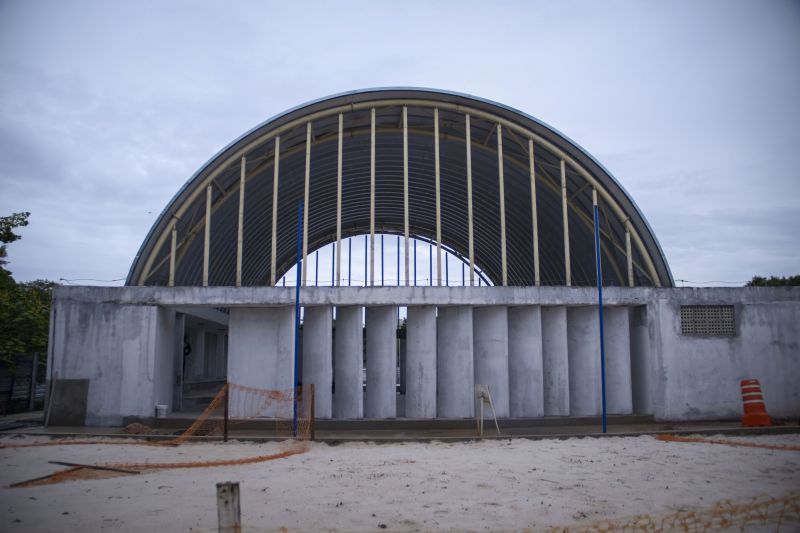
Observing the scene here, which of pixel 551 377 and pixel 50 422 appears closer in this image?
pixel 50 422

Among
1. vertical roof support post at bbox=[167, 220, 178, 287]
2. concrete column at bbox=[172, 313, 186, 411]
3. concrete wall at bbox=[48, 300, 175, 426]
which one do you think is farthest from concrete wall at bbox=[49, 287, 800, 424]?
concrete column at bbox=[172, 313, 186, 411]

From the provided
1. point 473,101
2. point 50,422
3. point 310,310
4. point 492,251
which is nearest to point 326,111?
point 473,101

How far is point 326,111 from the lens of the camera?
71.9 ft

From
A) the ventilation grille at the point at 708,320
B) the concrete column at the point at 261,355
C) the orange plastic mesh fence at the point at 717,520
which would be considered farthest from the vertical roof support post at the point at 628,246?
the orange plastic mesh fence at the point at 717,520

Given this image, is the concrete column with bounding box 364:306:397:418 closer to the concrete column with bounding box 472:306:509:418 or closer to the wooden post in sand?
the concrete column with bounding box 472:306:509:418

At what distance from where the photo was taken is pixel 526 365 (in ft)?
64.2

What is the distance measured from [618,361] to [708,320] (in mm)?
3242

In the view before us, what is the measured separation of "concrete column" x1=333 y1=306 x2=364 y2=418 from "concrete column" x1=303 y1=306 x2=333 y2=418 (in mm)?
297

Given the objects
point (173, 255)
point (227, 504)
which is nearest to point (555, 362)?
point (173, 255)

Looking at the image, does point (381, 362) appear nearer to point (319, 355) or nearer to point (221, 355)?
point (319, 355)

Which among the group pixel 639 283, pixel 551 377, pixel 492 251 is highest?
pixel 492 251

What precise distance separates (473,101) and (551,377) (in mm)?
10104

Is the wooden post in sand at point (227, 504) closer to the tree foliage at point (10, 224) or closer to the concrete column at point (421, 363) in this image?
the concrete column at point (421, 363)

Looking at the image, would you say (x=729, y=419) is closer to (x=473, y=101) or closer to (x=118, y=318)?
(x=473, y=101)
